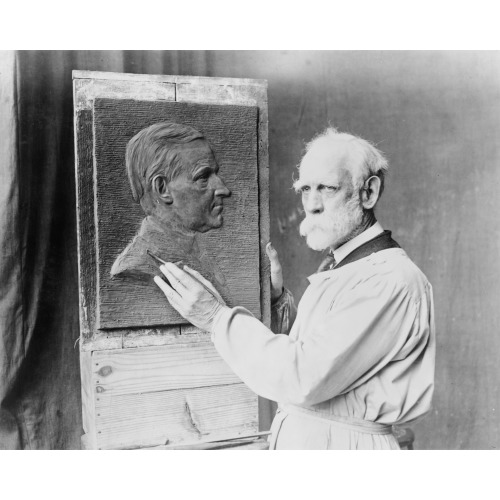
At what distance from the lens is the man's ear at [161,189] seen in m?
2.37

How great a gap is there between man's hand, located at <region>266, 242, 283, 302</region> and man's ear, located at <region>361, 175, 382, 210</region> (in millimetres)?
388

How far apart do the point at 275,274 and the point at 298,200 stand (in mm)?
314

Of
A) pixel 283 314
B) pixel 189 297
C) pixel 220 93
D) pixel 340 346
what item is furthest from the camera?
pixel 283 314

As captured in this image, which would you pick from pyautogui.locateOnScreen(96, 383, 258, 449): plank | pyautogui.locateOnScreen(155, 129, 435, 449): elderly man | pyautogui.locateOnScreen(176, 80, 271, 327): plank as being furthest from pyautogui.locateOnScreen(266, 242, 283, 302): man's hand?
pyautogui.locateOnScreen(96, 383, 258, 449): plank

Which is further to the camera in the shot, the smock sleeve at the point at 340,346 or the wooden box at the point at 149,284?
the wooden box at the point at 149,284

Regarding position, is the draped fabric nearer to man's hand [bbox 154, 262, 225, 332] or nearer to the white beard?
man's hand [bbox 154, 262, 225, 332]

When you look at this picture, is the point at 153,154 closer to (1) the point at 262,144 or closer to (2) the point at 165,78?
(2) the point at 165,78

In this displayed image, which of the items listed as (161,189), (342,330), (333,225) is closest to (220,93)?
(161,189)

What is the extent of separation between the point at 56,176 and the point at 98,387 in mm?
848

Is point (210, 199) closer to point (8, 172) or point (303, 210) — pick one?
point (303, 210)

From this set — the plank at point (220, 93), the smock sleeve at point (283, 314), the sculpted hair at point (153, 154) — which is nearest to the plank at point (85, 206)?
the sculpted hair at point (153, 154)

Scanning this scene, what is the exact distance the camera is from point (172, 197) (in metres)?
2.39

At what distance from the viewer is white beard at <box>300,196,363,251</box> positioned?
2.39 m

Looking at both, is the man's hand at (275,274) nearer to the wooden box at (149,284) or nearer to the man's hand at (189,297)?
the wooden box at (149,284)
